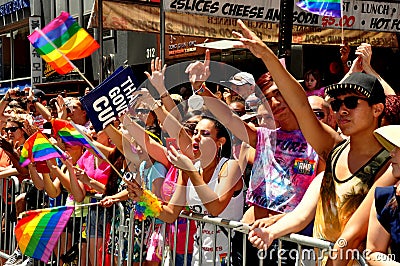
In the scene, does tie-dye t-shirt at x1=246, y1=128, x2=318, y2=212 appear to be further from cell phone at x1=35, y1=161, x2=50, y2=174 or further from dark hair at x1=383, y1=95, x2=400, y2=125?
cell phone at x1=35, y1=161, x2=50, y2=174

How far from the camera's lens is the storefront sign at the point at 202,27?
8734 millimetres

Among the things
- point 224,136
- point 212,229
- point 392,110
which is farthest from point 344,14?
point 392,110

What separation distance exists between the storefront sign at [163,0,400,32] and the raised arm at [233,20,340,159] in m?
Answer: 4.40

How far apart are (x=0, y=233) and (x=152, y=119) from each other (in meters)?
2.57

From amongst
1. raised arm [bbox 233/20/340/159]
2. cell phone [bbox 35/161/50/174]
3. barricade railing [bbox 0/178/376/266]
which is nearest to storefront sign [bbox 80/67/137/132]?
barricade railing [bbox 0/178/376/266]

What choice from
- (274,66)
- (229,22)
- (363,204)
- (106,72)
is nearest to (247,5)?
(229,22)

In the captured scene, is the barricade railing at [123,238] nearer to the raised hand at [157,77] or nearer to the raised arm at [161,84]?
the raised arm at [161,84]

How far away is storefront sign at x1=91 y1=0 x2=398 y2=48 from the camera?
28.7 feet

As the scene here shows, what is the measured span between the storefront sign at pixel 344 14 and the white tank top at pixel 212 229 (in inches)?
150

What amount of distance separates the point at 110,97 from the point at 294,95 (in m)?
1.67

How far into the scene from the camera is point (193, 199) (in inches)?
189

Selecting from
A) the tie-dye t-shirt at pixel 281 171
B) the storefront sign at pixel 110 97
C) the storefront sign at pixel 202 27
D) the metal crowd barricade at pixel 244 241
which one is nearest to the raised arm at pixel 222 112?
the tie-dye t-shirt at pixel 281 171

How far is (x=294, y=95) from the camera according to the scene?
389 centimetres

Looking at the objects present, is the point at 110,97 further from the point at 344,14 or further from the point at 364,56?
the point at 344,14
